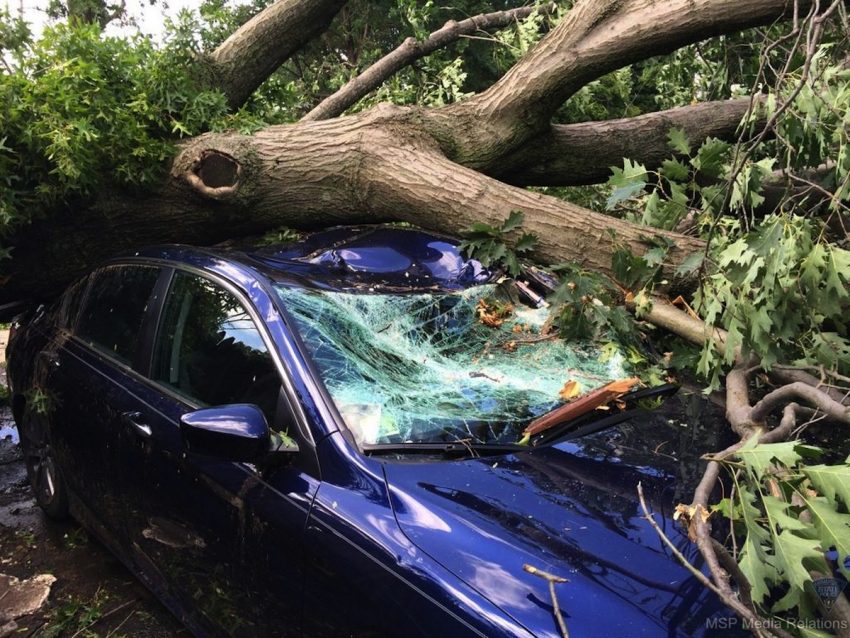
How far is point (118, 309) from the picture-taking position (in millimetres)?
3465

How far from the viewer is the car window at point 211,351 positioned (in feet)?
8.30

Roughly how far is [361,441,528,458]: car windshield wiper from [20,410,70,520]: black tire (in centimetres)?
236

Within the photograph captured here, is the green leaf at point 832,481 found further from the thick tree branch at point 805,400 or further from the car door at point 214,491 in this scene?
the car door at point 214,491

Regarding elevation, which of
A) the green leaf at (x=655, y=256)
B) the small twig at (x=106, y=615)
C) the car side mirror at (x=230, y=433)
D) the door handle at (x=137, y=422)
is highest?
the car side mirror at (x=230, y=433)

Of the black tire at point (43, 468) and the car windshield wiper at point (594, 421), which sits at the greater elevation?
the car windshield wiper at point (594, 421)

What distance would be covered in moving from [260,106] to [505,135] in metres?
2.21

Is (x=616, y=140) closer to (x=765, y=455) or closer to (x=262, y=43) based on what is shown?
(x=262, y=43)

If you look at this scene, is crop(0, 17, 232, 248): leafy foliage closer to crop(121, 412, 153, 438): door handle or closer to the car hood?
crop(121, 412, 153, 438): door handle

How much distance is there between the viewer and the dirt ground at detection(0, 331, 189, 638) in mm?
3172

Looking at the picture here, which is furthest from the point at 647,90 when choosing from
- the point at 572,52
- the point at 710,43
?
the point at 572,52

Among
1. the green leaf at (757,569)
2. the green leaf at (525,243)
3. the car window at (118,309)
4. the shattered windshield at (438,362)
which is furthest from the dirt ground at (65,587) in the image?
the green leaf at (525,243)

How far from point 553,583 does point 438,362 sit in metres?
1.29

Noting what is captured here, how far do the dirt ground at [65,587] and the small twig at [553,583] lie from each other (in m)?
2.02

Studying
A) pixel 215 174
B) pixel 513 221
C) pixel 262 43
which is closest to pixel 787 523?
pixel 513 221
